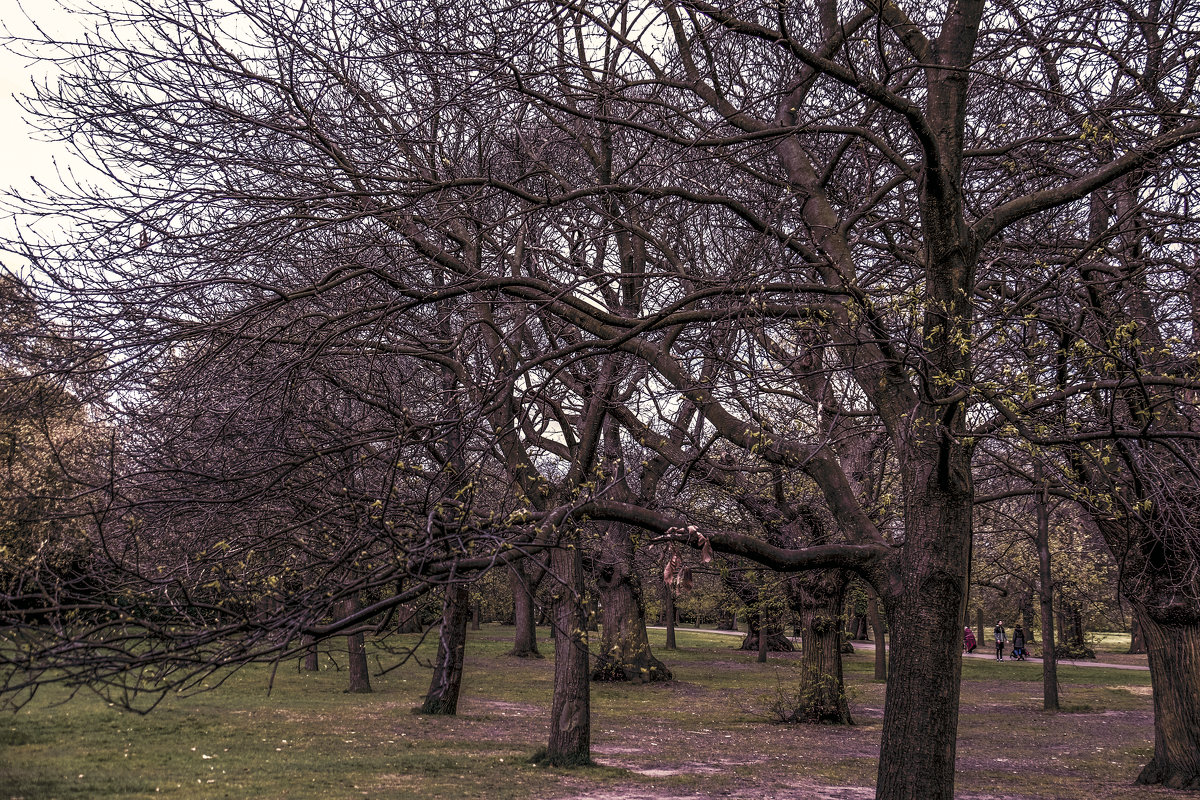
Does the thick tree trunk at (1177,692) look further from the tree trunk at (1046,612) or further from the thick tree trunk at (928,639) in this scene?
the tree trunk at (1046,612)

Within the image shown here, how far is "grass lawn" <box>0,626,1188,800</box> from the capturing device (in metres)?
10.8

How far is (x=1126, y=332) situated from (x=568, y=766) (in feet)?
31.7

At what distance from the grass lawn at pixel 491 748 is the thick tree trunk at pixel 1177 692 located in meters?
0.39

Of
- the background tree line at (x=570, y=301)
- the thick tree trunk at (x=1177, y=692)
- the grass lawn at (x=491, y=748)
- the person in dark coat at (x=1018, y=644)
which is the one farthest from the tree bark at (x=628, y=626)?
the person in dark coat at (x=1018, y=644)

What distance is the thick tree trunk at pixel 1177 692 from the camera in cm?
1133

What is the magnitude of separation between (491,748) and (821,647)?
8352 millimetres

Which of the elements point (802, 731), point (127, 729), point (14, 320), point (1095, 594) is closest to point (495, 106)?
point (14, 320)

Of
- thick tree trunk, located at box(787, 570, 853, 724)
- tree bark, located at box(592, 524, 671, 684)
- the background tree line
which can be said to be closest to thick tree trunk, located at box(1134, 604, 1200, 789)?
the background tree line

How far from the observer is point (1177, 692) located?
11.4m

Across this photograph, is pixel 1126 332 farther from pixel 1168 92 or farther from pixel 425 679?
pixel 425 679

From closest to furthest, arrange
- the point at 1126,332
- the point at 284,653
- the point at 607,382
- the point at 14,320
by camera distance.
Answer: the point at 284,653 → the point at 1126,332 → the point at 14,320 → the point at 607,382

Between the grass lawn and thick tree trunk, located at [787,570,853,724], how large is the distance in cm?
65

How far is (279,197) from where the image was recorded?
22.4 feet

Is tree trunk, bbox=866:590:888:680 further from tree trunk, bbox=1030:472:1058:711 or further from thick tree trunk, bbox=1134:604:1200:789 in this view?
thick tree trunk, bbox=1134:604:1200:789
